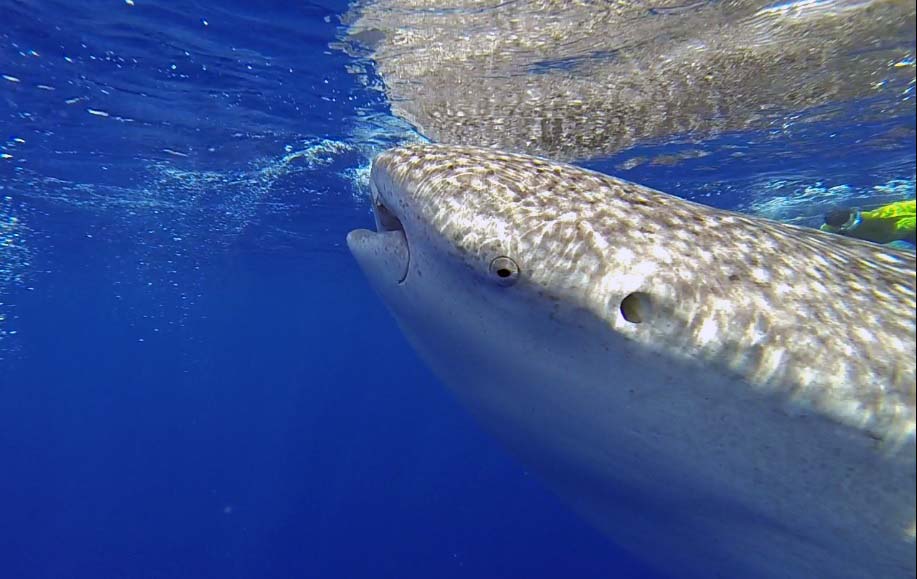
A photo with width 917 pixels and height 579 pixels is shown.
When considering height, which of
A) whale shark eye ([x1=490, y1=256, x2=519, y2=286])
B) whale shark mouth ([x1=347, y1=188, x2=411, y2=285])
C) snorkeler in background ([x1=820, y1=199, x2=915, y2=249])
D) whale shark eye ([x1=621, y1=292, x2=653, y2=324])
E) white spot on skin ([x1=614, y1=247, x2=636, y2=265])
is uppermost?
snorkeler in background ([x1=820, y1=199, x2=915, y2=249])

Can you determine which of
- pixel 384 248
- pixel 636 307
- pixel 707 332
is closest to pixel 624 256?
pixel 636 307

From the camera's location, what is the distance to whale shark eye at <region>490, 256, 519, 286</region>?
1911mm

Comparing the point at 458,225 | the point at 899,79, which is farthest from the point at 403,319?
the point at 899,79

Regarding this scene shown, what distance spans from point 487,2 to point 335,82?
3.55m

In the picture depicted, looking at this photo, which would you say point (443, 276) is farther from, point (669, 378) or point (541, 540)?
point (541, 540)

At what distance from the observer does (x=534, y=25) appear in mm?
7109

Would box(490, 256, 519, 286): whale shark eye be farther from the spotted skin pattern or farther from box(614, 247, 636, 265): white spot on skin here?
box(614, 247, 636, 265): white spot on skin

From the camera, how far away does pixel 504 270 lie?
75.2 inches

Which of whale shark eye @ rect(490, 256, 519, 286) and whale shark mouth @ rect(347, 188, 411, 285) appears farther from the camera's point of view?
whale shark mouth @ rect(347, 188, 411, 285)

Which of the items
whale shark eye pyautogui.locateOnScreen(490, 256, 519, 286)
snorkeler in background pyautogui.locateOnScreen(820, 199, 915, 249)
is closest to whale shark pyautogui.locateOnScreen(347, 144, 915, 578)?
whale shark eye pyautogui.locateOnScreen(490, 256, 519, 286)

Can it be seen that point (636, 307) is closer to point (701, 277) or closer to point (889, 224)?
point (701, 277)

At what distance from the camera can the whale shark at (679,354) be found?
1833 millimetres

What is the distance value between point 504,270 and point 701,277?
2.28ft

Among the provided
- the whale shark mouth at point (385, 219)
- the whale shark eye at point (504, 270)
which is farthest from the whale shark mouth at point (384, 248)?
the whale shark eye at point (504, 270)
